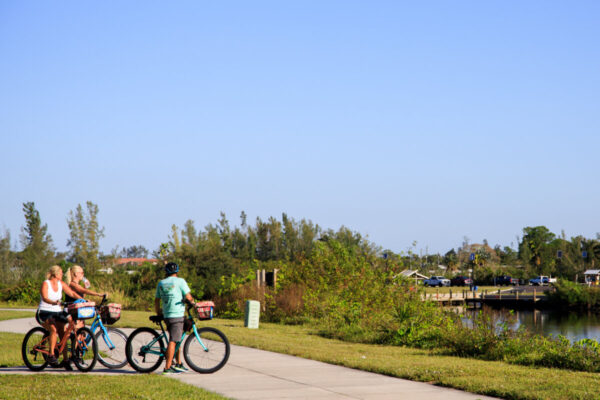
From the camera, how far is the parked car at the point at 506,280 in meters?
105

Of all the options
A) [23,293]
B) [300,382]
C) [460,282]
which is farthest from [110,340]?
[460,282]

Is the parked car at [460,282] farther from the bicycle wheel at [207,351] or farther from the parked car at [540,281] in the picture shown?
the bicycle wheel at [207,351]

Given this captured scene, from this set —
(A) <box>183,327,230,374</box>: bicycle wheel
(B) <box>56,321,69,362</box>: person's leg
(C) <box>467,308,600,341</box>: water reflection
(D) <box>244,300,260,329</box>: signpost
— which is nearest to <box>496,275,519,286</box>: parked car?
(C) <box>467,308,600,341</box>: water reflection

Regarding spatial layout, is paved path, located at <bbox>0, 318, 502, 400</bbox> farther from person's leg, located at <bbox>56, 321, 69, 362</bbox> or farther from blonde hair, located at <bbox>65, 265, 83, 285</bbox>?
blonde hair, located at <bbox>65, 265, 83, 285</bbox>

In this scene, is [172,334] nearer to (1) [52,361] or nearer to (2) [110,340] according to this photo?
(2) [110,340]

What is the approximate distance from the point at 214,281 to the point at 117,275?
6.62 m

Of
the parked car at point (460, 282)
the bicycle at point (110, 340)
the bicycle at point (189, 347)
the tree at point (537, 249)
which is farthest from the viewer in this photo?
the tree at point (537, 249)

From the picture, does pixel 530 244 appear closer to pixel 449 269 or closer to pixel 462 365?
pixel 449 269

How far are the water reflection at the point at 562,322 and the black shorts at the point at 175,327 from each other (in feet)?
112

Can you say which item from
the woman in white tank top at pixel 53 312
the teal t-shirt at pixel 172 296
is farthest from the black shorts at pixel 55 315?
the teal t-shirt at pixel 172 296

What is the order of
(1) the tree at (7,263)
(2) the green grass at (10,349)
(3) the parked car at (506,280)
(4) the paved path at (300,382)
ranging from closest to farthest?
(4) the paved path at (300,382) < (2) the green grass at (10,349) < (1) the tree at (7,263) < (3) the parked car at (506,280)

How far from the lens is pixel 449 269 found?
130125 mm

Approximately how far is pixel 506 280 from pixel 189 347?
327ft

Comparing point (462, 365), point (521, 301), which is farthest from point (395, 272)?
point (521, 301)
